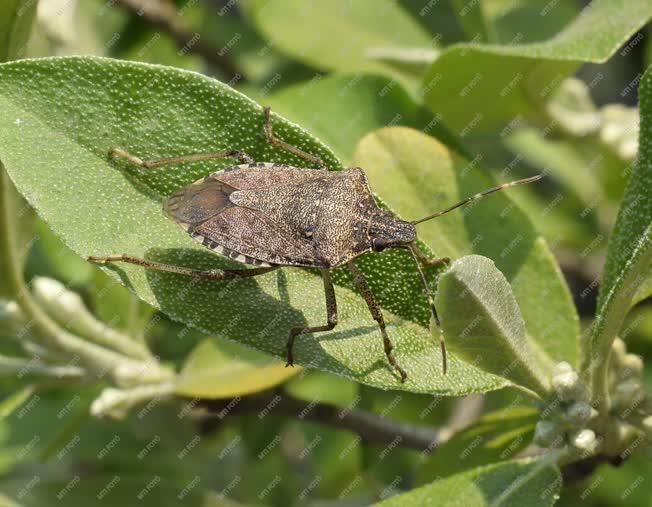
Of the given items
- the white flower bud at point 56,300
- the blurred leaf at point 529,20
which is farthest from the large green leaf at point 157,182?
the blurred leaf at point 529,20

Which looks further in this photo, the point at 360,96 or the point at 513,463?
the point at 360,96

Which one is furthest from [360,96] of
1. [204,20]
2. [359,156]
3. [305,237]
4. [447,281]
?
[204,20]

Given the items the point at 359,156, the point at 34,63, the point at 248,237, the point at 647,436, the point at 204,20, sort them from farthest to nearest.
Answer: the point at 204,20, the point at 248,237, the point at 359,156, the point at 647,436, the point at 34,63

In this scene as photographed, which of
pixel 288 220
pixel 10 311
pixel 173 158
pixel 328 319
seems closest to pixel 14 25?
pixel 173 158

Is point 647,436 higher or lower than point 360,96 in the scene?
lower

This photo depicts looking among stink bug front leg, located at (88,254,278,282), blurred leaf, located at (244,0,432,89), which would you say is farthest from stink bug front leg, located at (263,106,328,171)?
blurred leaf, located at (244,0,432,89)

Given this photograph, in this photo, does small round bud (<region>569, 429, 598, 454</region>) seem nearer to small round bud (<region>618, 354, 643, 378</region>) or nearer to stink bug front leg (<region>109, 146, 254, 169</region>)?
small round bud (<region>618, 354, 643, 378</region>)

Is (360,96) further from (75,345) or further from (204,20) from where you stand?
(204,20)

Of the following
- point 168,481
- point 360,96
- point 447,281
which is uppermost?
point 360,96
